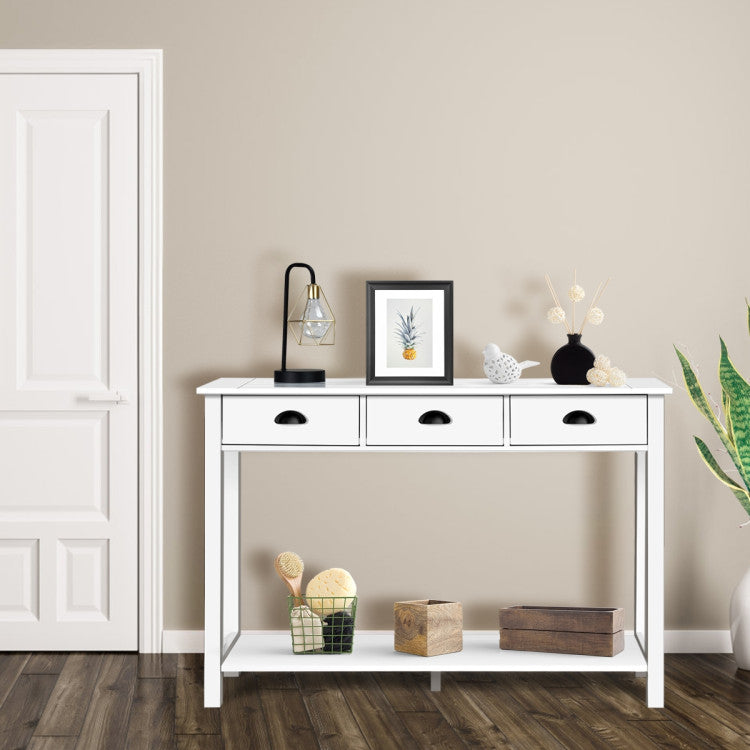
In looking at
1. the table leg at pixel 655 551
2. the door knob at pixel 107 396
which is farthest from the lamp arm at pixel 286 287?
the table leg at pixel 655 551

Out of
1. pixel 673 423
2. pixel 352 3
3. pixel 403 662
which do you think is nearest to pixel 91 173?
pixel 352 3

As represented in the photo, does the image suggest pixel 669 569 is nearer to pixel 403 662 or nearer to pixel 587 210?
pixel 403 662

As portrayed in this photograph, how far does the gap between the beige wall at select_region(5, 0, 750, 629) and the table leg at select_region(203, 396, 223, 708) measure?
1.72 feet

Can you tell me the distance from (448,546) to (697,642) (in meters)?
0.93

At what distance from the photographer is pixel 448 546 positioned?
Result: 10.6 ft

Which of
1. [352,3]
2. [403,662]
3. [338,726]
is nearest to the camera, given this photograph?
[338,726]

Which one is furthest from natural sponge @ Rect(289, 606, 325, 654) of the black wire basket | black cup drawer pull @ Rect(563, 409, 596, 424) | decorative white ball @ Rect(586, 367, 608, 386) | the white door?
decorative white ball @ Rect(586, 367, 608, 386)

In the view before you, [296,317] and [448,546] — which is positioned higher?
[296,317]

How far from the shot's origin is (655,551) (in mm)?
2688

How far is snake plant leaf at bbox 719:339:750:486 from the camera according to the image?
2.90 metres

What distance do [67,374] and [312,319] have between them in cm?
90

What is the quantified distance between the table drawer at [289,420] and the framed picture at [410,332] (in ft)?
0.62

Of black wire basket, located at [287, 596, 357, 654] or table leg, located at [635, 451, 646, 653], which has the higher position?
table leg, located at [635, 451, 646, 653]

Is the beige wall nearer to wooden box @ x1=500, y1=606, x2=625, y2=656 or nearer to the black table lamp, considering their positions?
the black table lamp
